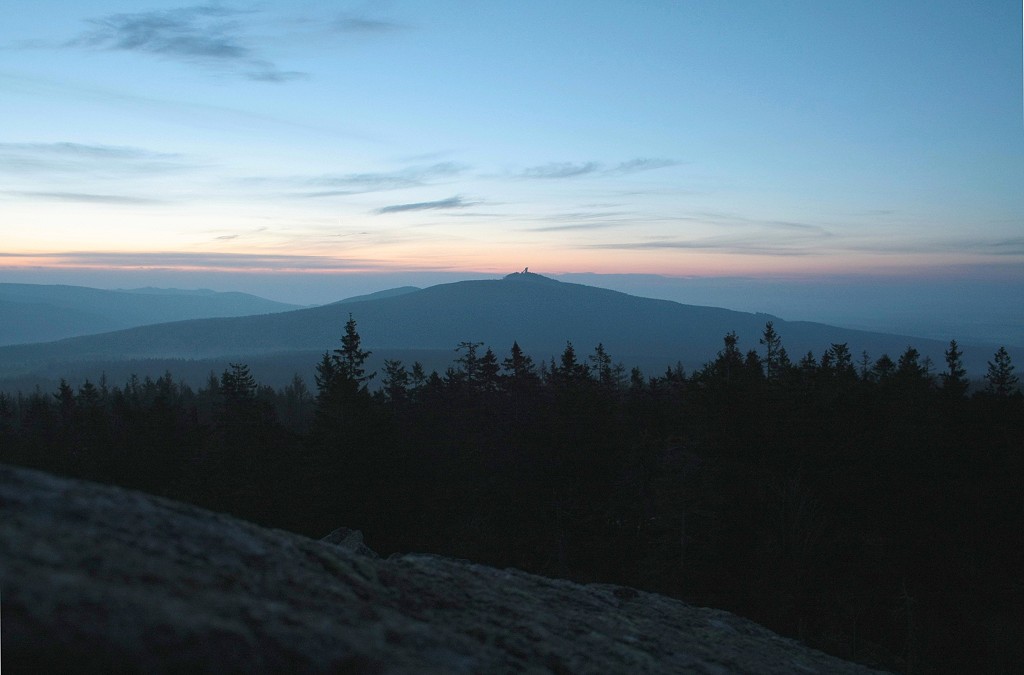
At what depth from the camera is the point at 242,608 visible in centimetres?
376

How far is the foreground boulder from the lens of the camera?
3.08 m

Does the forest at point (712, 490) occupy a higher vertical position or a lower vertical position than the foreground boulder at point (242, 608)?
lower

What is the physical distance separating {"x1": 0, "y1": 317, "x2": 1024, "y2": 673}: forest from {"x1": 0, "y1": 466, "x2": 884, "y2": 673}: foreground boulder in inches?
817

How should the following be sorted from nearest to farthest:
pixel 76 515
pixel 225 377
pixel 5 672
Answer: pixel 5 672, pixel 76 515, pixel 225 377

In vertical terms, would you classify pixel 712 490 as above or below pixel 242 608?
below

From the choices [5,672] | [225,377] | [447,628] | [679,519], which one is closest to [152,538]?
[5,672]

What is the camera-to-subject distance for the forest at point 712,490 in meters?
26.5

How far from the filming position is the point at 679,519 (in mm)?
27391

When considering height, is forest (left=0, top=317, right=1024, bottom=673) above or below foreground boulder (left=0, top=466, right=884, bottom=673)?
below

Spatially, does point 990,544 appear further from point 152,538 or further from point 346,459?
point 152,538

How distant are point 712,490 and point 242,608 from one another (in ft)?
90.6

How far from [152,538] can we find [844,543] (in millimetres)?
29259

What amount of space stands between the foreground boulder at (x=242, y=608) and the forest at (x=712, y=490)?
68.1ft

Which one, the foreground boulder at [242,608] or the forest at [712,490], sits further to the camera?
the forest at [712,490]
